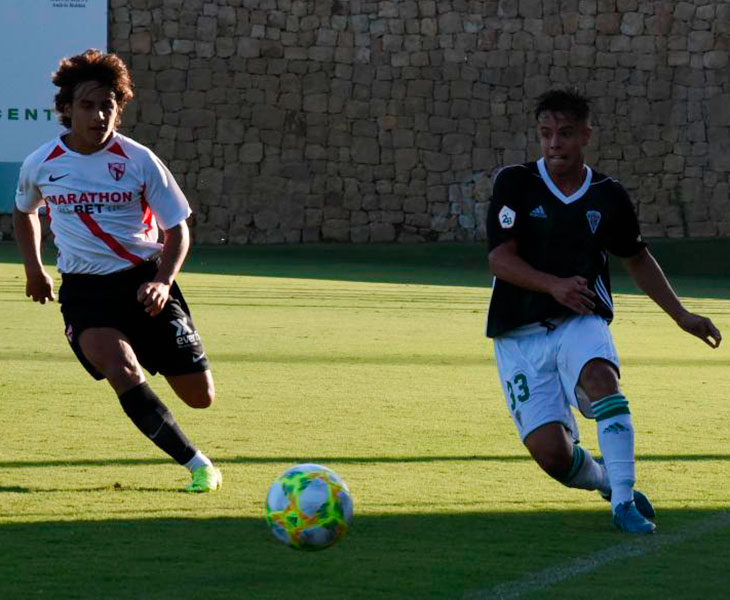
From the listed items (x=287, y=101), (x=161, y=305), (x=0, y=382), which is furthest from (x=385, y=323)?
(x=287, y=101)

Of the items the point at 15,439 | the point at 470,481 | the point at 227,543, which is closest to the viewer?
the point at 227,543

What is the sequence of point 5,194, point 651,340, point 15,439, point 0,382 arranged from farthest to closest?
point 5,194 → point 651,340 → point 0,382 → point 15,439

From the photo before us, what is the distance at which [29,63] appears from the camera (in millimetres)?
33250

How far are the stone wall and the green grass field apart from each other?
19.2 meters

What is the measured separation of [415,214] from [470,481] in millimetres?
27996

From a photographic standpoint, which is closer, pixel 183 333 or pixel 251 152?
pixel 183 333

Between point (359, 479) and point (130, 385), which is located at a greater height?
point (130, 385)

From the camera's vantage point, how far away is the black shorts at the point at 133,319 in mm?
7129

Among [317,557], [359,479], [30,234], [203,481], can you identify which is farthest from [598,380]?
[30,234]

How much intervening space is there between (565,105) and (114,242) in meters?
2.03

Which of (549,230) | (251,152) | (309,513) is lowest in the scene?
(251,152)

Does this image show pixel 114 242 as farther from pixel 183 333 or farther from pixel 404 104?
pixel 404 104

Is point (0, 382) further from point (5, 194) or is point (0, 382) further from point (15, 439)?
point (5, 194)

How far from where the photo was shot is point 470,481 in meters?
7.45
